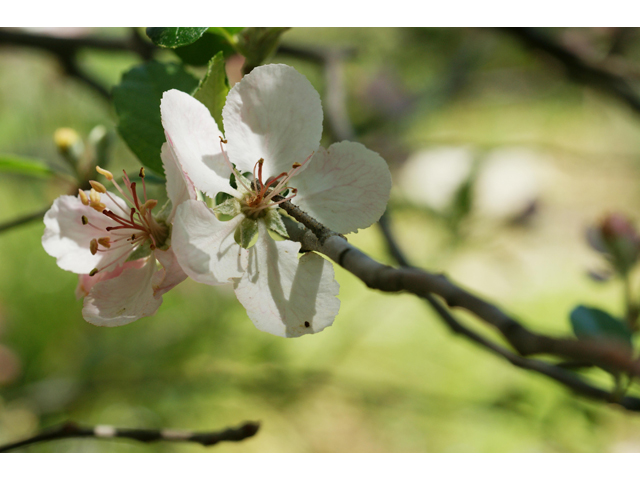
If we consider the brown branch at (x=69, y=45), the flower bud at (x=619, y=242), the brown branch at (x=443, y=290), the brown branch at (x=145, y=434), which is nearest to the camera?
the brown branch at (x=443, y=290)

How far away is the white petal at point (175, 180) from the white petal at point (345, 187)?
0.26ft

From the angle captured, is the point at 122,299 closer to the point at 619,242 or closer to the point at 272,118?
the point at 272,118

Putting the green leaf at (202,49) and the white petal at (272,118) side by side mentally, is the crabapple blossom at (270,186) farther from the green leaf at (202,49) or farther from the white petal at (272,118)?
the green leaf at (202,49)

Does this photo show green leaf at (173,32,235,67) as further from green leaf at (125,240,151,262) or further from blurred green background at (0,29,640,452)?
blurred green background at (0,29,640,452)

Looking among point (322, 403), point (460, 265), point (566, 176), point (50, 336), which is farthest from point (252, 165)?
point (566, 176)

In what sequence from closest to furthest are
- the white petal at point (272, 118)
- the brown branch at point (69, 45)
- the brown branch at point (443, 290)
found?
1. the brown branch at point (443, 290)
2. the white petal at point (272, 118)
3. the brown branch at point (69, 45)

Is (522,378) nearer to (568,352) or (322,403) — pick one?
(322,403)

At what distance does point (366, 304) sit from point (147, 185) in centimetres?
159

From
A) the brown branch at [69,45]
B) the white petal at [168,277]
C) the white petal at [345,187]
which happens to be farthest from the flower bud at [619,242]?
the brown branch at [69,45]

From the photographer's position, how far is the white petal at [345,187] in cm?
31

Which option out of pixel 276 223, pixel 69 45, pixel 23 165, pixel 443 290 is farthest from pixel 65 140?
pixel 69 45

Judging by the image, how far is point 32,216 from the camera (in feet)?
1.59

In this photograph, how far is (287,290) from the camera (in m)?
0.30

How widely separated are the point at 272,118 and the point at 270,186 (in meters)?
0.05
